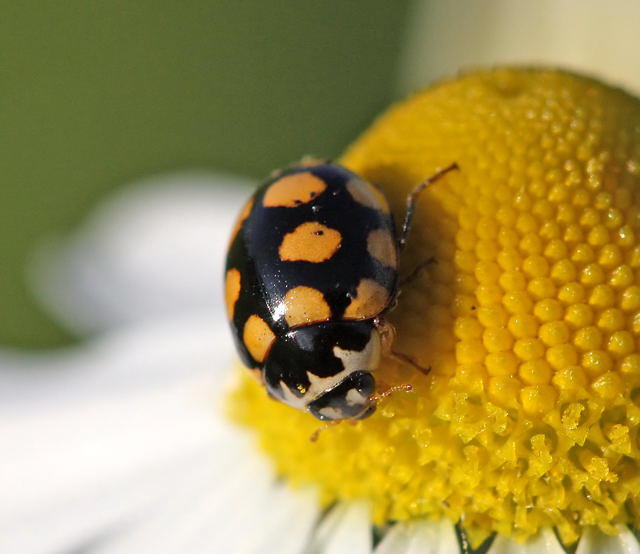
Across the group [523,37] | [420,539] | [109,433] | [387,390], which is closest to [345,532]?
[420,539]

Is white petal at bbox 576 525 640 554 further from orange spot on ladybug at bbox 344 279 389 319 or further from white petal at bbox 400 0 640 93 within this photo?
white petal at bbox 400 0 640 93

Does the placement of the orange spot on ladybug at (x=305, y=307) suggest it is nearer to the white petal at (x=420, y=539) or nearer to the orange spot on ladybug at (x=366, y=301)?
the orange spot on ladybug at (x=366, y=301)

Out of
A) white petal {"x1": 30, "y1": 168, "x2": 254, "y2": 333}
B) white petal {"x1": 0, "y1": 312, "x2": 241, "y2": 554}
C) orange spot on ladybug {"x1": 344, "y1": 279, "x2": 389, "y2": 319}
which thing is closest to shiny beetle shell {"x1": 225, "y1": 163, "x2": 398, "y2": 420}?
orange spot on ladybug {"x1": 344, "y1": 279, "x2": 389, "y2": 319}

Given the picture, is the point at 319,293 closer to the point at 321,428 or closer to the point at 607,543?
the point at 321,428

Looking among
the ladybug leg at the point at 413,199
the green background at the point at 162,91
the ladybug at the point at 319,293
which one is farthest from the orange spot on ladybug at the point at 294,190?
the green background at the point at 162,91

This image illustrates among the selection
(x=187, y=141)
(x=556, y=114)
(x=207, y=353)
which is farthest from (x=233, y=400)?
(x=187, y=141)

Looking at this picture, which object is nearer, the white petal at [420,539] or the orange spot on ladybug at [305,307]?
the orange spot on ladybug at [305,307]
